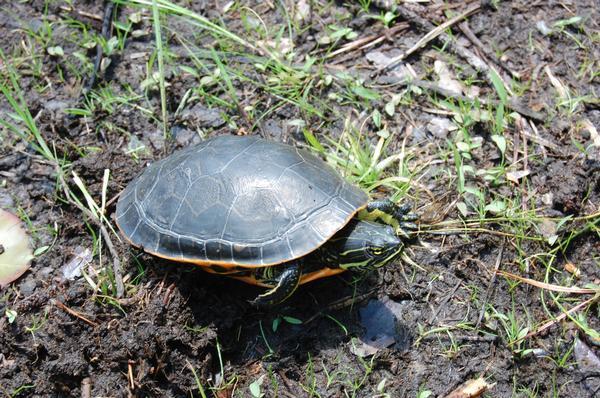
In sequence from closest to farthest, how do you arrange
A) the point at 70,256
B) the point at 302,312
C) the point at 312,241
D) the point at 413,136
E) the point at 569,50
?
the point at 312,241
the point at 302,312
the point at 70,256
the point at 413,136
the point at 569,50

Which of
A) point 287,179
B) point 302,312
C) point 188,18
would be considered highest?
point 188,18

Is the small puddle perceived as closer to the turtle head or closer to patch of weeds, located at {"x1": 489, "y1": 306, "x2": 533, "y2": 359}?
the turtle head

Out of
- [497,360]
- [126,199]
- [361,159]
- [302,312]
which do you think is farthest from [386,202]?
[126,199]

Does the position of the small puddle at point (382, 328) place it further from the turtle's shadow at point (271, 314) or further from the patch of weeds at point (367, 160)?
the patch of weeds at point (367, 160)

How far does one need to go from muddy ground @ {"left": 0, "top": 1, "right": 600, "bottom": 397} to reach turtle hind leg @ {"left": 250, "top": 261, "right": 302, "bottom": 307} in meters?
0.23

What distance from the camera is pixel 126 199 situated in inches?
155

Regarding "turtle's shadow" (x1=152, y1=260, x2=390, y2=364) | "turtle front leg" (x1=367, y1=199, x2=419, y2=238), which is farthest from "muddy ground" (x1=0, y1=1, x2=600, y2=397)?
"turtle front leg" (x1=367, y1=199, x2=419, y2=238)

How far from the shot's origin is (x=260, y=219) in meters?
3.48

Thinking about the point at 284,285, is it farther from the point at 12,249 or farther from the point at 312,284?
the point at 12,249

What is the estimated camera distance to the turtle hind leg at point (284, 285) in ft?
11.5

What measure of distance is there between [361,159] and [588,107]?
1.80m

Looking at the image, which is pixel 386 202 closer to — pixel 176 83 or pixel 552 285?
pixel 552 285

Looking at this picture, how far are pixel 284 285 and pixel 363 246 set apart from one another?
19.8 inches

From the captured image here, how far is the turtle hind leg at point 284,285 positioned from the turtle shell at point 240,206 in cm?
13
